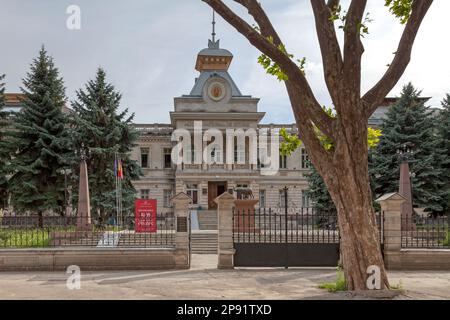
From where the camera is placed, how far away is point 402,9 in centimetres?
1203

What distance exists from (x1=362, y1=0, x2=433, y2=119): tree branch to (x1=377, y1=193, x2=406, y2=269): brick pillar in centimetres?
522

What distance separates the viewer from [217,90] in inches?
1976

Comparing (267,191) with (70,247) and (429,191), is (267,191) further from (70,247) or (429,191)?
(70,247)

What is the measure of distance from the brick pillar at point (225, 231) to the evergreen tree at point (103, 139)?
1935 cm

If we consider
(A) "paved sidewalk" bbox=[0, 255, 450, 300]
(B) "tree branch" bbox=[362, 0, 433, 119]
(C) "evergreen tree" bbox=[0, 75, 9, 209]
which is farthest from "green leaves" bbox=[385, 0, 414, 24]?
(C) "evergreen tree" bbox=[0, 75, 9, 209]

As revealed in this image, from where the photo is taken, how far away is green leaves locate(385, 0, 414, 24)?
12.0 meters

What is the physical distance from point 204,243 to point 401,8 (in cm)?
1501

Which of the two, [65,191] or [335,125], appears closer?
[335,125]

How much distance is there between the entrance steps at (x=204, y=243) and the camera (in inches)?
915

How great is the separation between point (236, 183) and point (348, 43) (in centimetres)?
3836

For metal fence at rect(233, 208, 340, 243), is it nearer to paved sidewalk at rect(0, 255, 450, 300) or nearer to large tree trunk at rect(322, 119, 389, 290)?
paved sidewalk at rect(0, 255, 450, 300)

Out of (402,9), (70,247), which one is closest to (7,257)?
(70,247)

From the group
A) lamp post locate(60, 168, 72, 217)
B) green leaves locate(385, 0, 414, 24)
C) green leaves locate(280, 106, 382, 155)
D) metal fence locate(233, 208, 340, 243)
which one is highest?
green leaves locate(385, 0, 414, 24)
